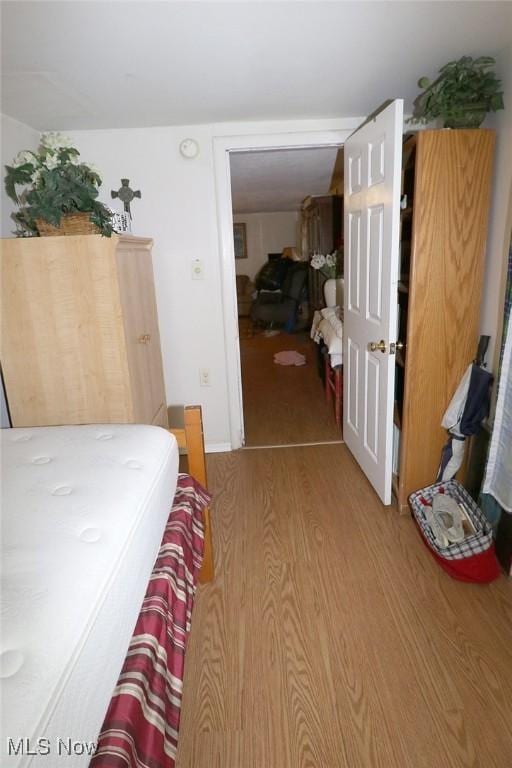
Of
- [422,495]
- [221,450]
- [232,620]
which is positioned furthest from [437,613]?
[221,450]

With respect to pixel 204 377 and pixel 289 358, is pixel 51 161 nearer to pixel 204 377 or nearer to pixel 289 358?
pixel 204 377

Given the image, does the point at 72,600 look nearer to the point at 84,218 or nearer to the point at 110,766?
the point at 110,766

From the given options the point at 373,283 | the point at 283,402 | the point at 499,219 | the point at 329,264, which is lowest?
the point at 283,402

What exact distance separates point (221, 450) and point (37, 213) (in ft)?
6.13

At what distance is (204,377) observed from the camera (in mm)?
2891

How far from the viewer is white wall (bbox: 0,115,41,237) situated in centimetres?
206

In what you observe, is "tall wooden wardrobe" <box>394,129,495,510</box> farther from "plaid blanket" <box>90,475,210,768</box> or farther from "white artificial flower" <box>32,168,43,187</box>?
"white artificial flower" <box>32,168,43,187</box>

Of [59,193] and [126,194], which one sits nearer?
[59,193]

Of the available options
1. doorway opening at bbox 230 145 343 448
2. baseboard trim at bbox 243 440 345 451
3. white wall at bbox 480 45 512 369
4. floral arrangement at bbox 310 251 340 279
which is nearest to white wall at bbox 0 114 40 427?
doorway opening at bbox 230 145 343 448

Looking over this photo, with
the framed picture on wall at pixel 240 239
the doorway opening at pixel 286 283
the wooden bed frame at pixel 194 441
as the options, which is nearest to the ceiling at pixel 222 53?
the doorway opening at pixel 286 283

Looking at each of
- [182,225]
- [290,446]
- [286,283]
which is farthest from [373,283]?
[286,283]

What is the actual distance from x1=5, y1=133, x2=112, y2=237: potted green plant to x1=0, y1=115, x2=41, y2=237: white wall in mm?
409

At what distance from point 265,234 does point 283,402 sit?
16.7 ft

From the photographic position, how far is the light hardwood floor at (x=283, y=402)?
321 cm
